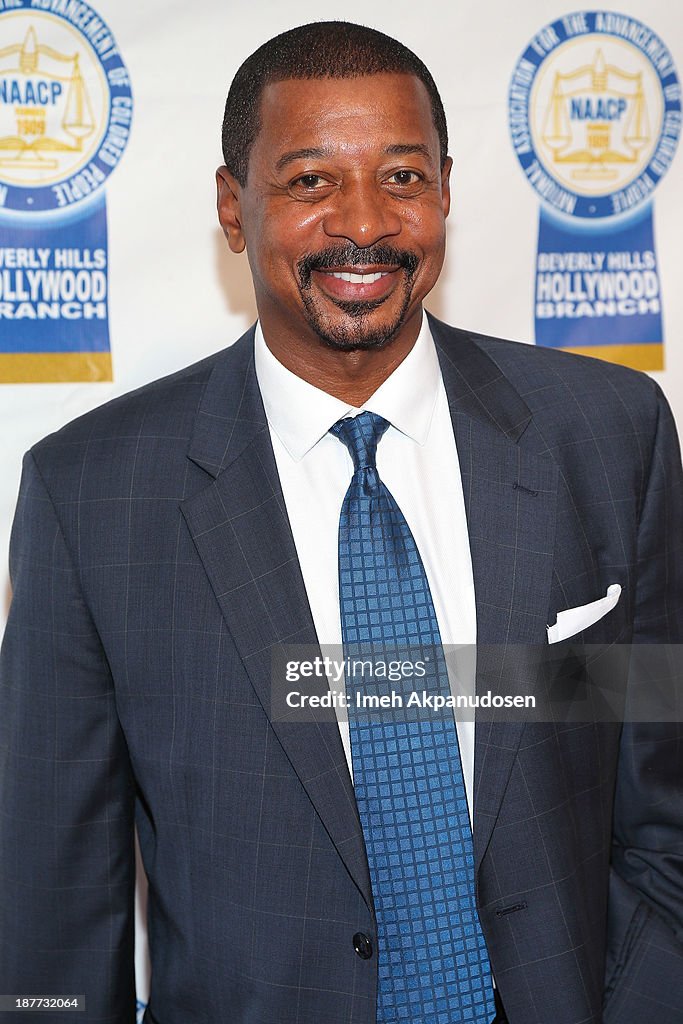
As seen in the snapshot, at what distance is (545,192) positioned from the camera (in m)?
1.85

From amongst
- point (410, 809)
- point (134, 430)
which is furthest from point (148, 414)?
point (410, 809)

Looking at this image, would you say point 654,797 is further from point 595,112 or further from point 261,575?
point 595,112

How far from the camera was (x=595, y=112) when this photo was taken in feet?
6.04

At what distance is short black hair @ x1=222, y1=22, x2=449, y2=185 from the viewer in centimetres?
123

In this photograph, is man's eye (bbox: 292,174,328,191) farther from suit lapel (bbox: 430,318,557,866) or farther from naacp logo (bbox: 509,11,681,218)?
naacp logo (bbox: 509,11,681,218)

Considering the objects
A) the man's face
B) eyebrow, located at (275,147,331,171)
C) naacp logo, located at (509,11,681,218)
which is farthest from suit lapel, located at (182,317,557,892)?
naacp logo, located at (509,11,681,218)

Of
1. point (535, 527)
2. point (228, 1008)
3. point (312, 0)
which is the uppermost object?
point (312, 0)

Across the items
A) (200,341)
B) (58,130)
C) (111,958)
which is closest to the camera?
(111,958)

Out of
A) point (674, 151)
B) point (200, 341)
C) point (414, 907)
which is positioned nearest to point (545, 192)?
point (674, 151)

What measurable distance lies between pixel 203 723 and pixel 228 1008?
1.07 ft

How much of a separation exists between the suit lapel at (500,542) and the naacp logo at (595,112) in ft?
2.10

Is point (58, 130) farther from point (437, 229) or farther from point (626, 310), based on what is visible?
point (626, 310)

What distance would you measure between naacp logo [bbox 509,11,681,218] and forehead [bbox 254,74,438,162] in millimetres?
643

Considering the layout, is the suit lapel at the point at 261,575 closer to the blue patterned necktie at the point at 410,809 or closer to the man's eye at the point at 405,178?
the blue patterned necktie at the point at 410,809
